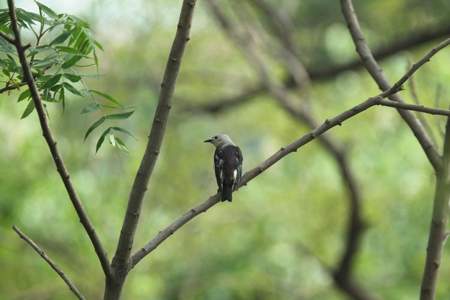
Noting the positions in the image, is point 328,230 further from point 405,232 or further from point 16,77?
point 16,77

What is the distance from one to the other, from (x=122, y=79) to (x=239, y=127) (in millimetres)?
1695

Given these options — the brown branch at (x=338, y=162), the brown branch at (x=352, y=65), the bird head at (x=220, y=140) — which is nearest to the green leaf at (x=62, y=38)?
the bird head at (x=220, y=140)

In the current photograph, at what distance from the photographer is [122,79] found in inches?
422

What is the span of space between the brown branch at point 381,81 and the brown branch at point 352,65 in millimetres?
5706

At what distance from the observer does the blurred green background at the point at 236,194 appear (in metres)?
9.56

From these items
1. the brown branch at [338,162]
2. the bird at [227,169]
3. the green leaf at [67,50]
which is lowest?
the green leaf at [67,50]

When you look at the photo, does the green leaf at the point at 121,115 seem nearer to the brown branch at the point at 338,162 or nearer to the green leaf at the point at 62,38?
the green leaf at the point at 62,38

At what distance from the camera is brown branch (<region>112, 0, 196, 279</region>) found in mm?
2449

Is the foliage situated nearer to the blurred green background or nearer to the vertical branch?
the vertical branch

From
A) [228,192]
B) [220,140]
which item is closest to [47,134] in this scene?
[228,192]

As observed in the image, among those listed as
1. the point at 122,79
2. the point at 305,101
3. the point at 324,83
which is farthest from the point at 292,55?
the point at 122,79

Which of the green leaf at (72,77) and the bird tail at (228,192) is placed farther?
the bird tail at (228,192)

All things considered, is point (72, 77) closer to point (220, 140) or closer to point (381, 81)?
point (381, 81)

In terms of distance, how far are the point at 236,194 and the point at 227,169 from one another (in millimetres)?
6031
